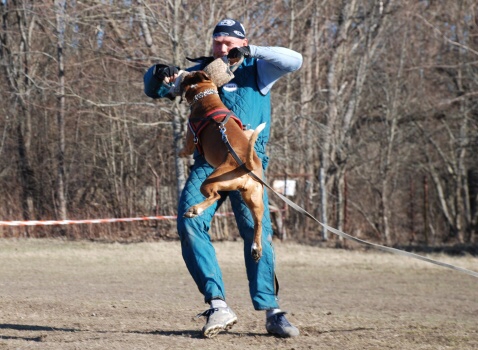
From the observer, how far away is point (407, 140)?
2197 cm

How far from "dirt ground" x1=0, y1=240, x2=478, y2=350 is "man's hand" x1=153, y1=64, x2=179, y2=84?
5.04 ft

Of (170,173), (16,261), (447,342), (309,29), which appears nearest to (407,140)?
(309,29)

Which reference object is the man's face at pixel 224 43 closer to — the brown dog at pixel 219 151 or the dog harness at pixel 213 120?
the brown dog at pixel 219 151

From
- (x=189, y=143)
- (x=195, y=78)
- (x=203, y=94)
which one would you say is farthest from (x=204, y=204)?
(x=195, y=78)

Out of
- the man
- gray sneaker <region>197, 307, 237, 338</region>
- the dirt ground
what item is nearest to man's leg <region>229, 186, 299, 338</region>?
the man

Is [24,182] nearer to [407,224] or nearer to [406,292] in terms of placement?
[407,224]

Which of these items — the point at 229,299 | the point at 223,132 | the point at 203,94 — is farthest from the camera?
the point at 229,299

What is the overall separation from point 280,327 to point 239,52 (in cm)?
165

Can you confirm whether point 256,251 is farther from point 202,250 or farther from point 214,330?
point 214,330

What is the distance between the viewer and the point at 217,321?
4656 millimetres

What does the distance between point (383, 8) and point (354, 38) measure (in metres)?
1.56

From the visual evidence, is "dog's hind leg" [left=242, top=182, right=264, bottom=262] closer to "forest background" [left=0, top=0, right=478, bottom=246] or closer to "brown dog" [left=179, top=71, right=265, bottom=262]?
"brown dog" [left=179, top=71, right=265, bottom=262]

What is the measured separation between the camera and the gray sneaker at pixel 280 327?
4801mm

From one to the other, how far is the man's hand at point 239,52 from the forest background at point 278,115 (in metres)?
10.5
